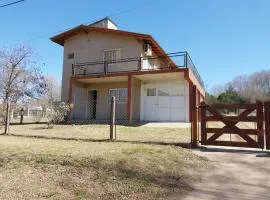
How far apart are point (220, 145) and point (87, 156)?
4.39 metres

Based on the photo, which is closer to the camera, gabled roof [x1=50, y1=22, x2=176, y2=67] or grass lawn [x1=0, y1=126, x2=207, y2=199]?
grass lawn [x1=0, y1=126, x2=207, y2=199]

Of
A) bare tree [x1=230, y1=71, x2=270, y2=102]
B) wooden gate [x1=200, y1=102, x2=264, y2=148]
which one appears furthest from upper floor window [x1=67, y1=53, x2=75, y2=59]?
bare tree [x1=230, y1=71, x2=270, y2=102]

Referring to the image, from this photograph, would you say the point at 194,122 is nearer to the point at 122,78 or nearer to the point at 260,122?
the point at 260,122

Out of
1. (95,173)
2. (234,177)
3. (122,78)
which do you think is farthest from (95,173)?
(122,78)

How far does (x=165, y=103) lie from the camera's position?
21.7 meters

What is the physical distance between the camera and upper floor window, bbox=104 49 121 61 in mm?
23381

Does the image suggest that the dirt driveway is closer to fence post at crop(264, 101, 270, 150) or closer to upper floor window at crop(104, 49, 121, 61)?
fence post at crop(264, 101, 270, 150)

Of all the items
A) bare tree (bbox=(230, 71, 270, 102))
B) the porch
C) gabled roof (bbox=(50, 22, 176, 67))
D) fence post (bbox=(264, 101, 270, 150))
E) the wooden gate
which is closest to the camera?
fence post (bbox=(264, 101, 270, 150))

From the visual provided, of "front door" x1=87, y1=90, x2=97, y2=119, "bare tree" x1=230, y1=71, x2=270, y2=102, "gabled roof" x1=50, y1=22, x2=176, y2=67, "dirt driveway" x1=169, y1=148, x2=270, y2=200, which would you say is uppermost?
"bare tree" x1=230, y1=71, x2=270, y2=102

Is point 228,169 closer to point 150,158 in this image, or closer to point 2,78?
point 150,158

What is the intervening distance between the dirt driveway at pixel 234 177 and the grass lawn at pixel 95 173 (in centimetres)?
35

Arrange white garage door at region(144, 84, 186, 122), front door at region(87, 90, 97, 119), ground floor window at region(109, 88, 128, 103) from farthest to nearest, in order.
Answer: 1. front door at region(87, 90, 97, 119)
2. ground floor window at region(109, 88, 128, 103)
3. white garage door at region(144, 84, 186, 122)

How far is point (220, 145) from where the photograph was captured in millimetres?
Result: 9500

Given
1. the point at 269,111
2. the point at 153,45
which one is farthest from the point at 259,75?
the point at 269,111
